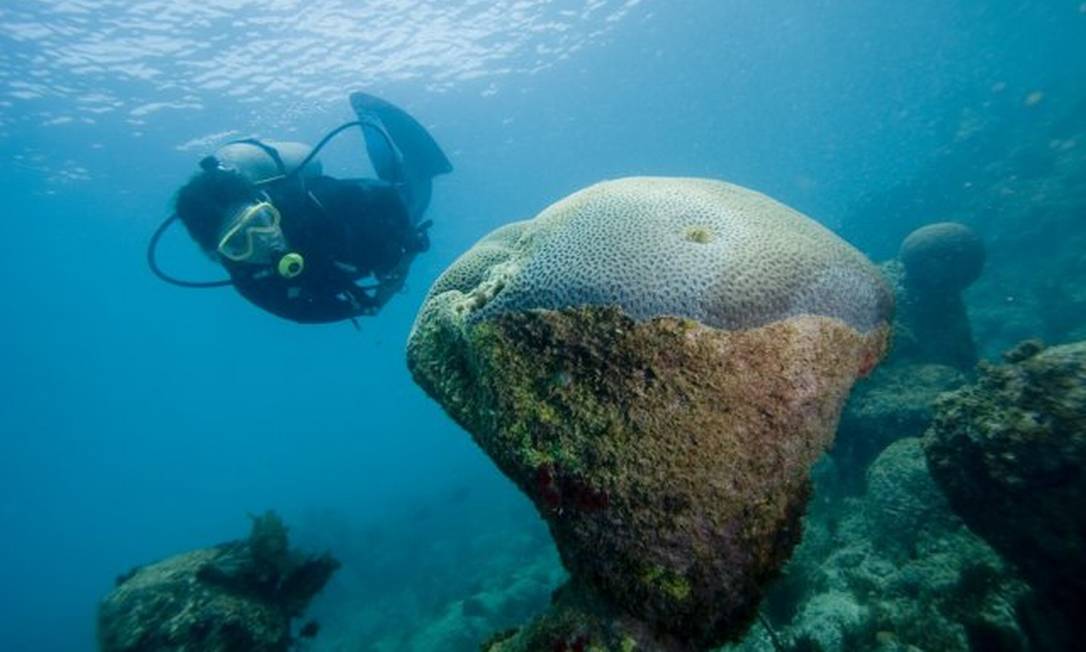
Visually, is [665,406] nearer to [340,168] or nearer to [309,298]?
[309,298]

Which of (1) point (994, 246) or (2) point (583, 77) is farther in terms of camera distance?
(2) point (583, 77)

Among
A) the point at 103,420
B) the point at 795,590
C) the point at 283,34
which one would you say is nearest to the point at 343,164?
the point at 283,34

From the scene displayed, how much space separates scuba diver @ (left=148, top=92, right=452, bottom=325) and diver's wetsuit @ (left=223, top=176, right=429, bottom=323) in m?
0.01

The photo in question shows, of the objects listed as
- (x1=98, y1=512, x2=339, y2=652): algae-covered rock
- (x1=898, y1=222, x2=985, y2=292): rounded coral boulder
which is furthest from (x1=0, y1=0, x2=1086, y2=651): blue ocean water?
(x1=898, y1=222, x2=985, y2=292): rounded coral boulder

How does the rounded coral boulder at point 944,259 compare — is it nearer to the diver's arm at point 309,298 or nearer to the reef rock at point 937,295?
the reef rock at point 937,295

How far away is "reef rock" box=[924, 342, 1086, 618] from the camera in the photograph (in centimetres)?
335

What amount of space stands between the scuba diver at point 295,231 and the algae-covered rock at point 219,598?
2776 millimetres

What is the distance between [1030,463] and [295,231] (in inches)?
267

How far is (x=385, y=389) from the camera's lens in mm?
112750

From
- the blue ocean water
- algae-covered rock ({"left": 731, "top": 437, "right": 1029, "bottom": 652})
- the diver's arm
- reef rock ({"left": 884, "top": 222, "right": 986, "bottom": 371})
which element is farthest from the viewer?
the blue ocean water

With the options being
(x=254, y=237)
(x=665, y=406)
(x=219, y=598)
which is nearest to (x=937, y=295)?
(x=665, y=406)

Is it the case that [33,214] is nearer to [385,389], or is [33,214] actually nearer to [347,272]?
[347,272]

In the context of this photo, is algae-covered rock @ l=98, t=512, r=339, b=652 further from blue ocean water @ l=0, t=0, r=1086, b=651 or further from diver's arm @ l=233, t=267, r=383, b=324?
blue ocean water @ l=0, t=0, r=1086, b=651

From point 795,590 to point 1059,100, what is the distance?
34.5 m
